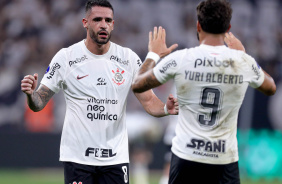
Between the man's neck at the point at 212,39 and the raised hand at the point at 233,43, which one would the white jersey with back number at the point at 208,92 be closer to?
the man's neck at the point at 212,39

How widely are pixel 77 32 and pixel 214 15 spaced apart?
1331cm

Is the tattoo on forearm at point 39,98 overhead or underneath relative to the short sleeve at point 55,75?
underneath

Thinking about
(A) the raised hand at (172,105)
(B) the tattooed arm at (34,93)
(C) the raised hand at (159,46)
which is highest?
(C) the raised hand at (159,46)

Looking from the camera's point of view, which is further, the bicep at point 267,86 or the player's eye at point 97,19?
the player's eye at point 97,19

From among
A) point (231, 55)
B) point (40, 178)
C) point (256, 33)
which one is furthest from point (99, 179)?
point (256, 33)

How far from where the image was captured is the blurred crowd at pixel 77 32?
16.5m

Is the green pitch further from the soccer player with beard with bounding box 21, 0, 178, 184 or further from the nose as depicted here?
the nose

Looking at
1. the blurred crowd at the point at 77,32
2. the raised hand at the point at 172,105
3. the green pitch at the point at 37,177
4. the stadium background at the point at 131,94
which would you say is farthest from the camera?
the blurred crowd at the point at 77,32

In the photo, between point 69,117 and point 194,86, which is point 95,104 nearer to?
point 69,117

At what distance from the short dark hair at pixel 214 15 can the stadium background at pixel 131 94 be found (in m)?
8.78

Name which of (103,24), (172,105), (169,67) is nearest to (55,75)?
(103,24)

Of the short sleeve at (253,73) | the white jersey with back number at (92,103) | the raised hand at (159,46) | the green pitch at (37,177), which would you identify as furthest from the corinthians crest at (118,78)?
the green pitch at (37,177)

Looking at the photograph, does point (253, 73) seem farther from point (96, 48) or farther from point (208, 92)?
point (96, 48)

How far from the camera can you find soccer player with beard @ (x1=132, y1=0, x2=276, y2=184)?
5.38 m
